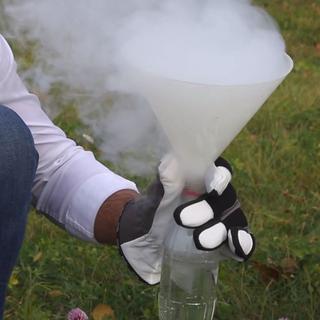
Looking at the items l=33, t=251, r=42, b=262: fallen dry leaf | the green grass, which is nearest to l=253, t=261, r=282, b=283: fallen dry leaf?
the green grass

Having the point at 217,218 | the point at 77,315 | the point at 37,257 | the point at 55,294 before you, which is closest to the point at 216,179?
the point at 217,218

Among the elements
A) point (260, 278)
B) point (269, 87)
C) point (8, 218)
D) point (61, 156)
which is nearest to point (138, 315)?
point (260, 278)

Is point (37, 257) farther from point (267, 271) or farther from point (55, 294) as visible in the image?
point (267, 271)

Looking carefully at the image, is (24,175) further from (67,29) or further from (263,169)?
(263,169)

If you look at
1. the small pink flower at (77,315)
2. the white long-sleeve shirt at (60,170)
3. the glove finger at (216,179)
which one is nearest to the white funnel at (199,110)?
the glove finger at (216,179)

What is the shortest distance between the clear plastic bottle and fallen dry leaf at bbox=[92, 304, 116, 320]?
0.91 feet

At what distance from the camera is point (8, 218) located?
1.41 m

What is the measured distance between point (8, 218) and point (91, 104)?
21.2 inches

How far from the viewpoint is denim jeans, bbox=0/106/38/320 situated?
1.35 m

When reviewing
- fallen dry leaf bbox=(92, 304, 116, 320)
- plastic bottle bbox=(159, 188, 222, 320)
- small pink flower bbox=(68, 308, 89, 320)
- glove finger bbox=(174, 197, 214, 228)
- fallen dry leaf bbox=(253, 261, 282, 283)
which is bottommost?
fallen dry leaf bbox=(92, 304, 116, 320)

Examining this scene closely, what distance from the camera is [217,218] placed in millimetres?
1367

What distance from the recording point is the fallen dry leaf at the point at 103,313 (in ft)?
5.95

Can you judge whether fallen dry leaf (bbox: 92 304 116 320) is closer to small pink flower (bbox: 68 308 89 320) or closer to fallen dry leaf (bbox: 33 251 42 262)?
small pink flower (bbox: 68 308 89 320)

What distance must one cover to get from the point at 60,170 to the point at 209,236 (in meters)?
0.37
